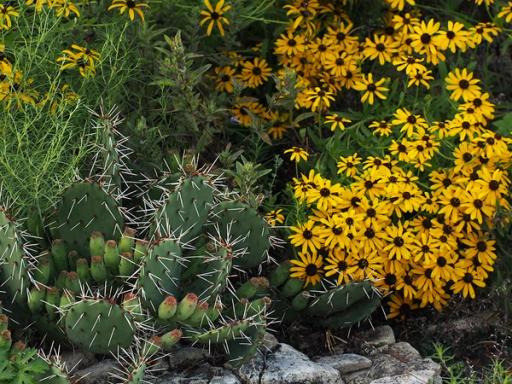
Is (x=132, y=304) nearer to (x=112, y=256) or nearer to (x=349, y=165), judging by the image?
(x=112, y=256)

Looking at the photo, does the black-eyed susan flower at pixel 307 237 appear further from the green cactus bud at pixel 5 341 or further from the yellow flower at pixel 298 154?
the green cactus bud at pixel 5 341

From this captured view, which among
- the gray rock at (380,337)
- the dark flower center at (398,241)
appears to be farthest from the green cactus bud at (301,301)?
the dark flower center at (398,241)

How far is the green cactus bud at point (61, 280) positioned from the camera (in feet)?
12.8

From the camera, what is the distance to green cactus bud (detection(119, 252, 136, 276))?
3830mm

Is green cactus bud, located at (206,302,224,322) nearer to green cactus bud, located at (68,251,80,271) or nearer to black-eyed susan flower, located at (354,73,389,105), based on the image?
green cactus bud, located at (68,251,80,271)

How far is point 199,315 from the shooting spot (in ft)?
12.3

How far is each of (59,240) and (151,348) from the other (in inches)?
24.4

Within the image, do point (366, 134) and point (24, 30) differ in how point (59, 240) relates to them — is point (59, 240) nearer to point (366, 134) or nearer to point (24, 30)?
point (24, 30)

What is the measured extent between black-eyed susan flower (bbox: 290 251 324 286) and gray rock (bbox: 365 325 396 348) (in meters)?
0.34

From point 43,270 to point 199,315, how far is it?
62cm

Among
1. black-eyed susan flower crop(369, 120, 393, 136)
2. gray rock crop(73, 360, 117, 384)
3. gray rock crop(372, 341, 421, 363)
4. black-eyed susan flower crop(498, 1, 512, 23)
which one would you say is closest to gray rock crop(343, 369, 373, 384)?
gray rock crop(372, 341, 421, 363)

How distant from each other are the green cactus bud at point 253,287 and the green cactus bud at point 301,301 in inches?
9.6

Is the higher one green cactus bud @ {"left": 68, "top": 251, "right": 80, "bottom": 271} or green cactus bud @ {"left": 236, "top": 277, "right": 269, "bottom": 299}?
green cactus bud @ {"left": 236, "top": 277, "right": 269, "bottom": 299}

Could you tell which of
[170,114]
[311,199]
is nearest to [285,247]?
[311,199]
